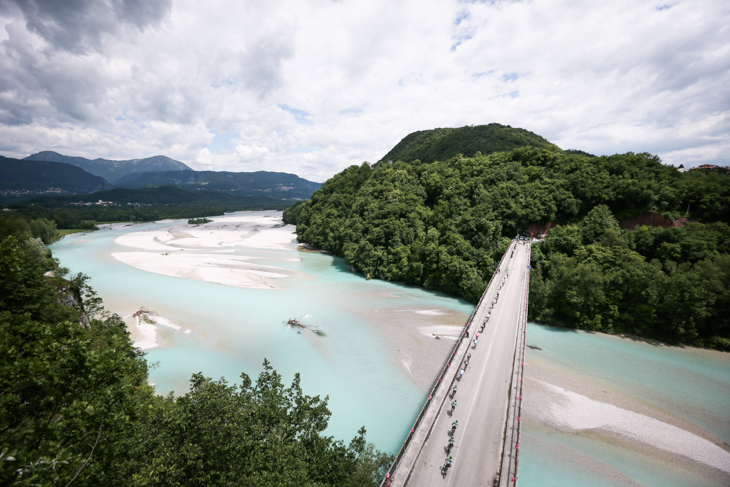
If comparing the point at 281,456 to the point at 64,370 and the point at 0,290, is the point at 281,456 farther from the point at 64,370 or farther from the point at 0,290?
the point at 0,290

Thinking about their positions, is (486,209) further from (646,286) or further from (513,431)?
(513,431)

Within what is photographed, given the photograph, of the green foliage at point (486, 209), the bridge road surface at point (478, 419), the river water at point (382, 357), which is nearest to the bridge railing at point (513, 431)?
the bridge road surface at point (478, 419)

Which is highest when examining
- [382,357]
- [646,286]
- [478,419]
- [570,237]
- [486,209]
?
[486,209]

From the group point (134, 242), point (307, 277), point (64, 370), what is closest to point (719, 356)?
point (64, 370)

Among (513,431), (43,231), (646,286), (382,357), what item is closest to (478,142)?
(646,286)

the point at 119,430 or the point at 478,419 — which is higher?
the point at 119,430

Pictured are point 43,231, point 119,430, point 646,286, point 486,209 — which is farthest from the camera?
point 43,231

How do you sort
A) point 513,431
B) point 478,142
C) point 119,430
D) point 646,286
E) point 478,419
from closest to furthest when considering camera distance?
1. point 119,430
2. point 513,431
3. point 478,419
4. point 646,286
5. point 478,142
